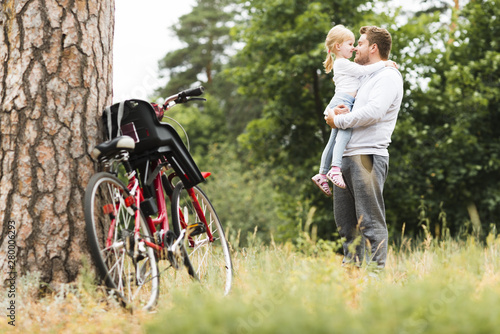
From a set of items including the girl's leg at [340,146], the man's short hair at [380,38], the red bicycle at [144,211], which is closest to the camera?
the red bicycle at [144,211]

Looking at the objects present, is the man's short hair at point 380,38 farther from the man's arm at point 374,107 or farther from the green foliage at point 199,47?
the green foliage at point 199,47

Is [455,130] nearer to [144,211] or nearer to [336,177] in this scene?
[336,177]

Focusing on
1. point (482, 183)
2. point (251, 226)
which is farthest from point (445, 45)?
point (251, 226)

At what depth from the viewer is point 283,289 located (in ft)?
8.74

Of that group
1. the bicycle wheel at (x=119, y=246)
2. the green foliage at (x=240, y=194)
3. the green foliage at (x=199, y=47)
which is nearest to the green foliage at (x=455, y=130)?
the bicycle wheel at (x=119, y=246)

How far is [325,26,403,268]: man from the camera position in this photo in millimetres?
3869

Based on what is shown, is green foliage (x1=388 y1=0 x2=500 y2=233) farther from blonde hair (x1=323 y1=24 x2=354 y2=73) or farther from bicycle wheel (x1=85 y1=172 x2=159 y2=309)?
bicycle wheel (x1=85 y1=172 x2=159 y2=309)

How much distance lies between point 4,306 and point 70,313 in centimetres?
54

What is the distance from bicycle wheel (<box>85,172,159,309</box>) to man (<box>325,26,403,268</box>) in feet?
4.74

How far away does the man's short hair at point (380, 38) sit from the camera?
410cm

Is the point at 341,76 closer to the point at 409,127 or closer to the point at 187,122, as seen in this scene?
the point at 409,127

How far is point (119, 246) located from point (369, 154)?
1941mm

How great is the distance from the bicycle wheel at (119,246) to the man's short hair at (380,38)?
7.21ft

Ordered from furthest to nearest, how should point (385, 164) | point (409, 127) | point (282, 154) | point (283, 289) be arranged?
point (282, 154)
point (409, 127)
point (385, 164)
point (283, 289)
